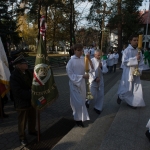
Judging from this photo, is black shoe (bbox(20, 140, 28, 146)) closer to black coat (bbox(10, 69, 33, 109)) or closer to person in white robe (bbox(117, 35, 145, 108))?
black coat (bbox(10, 69, 33, 109))

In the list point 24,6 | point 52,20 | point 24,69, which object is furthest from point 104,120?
point 52,20

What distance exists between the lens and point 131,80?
16.6 ft

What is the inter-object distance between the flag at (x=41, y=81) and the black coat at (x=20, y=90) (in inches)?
7.3

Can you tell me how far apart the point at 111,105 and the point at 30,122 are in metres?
2.72

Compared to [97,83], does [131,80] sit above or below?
above

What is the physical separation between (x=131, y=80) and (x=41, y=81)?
2713 millimetres

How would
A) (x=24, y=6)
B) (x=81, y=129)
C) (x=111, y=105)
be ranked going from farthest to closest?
(x=24, y=6)
(x=111, y=105)
(x=81, y=129)

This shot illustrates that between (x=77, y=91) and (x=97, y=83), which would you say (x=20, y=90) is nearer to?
(x=77, y=91)

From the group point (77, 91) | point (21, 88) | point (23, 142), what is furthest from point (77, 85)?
point (23, 142)

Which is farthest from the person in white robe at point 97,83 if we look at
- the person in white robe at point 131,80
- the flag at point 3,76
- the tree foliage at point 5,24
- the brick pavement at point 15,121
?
the tree foliage at point 5,24

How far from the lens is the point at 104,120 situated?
4625 mm

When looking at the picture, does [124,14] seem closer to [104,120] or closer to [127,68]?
[127,68]

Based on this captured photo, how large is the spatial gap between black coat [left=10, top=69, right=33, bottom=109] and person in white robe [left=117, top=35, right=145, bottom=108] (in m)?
2.81

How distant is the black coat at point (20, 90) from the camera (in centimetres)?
335
